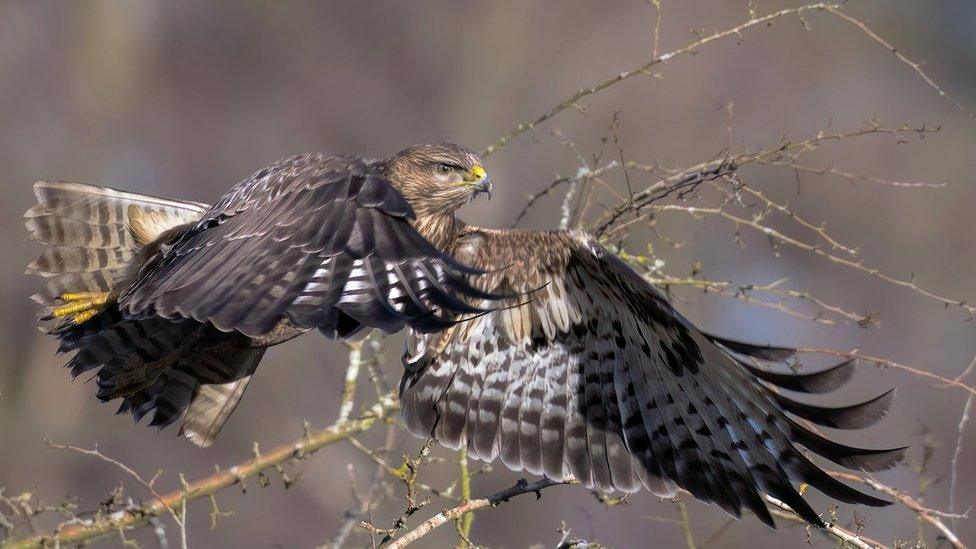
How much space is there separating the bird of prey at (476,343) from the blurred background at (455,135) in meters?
6.03

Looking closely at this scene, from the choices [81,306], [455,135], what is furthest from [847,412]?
[455,135]

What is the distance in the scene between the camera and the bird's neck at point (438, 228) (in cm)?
560

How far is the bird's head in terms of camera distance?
562 cm

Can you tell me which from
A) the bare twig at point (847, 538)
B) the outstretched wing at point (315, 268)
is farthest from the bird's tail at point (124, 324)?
the bare twig at point (847, 538)

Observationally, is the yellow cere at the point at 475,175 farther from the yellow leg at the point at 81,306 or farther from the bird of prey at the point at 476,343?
the yellow leg at the point at 81,306

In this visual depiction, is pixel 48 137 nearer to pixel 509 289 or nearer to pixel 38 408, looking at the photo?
pixel 38 408

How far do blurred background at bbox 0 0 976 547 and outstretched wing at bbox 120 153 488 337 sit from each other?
23.0 feet

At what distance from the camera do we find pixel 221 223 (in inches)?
199

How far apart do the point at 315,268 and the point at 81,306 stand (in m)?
1.69

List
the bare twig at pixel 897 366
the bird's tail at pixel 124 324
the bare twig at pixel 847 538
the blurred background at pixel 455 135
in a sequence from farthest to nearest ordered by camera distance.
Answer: the blurred background at pixel 455 135 → the bird's tail at pixel 124 324 → the bare twig at pixel 897 366 → the bare twig at pixel 847 538

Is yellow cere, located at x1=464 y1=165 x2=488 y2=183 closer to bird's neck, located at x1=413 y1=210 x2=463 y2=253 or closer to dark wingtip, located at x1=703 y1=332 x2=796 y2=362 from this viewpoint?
bird's neck, located at x1=413 y1=210 x2=463 y2=253

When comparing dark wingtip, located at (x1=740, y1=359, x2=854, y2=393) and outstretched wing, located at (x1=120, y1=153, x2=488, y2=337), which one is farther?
dark wingtip, located at (x1=740, y1=359, x2=854, y2=393)

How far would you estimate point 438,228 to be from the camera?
222 inches

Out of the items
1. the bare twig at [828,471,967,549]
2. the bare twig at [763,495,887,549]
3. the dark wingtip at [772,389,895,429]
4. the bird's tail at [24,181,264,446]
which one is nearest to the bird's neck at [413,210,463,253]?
the bird's tail at [24,181,264,446]
